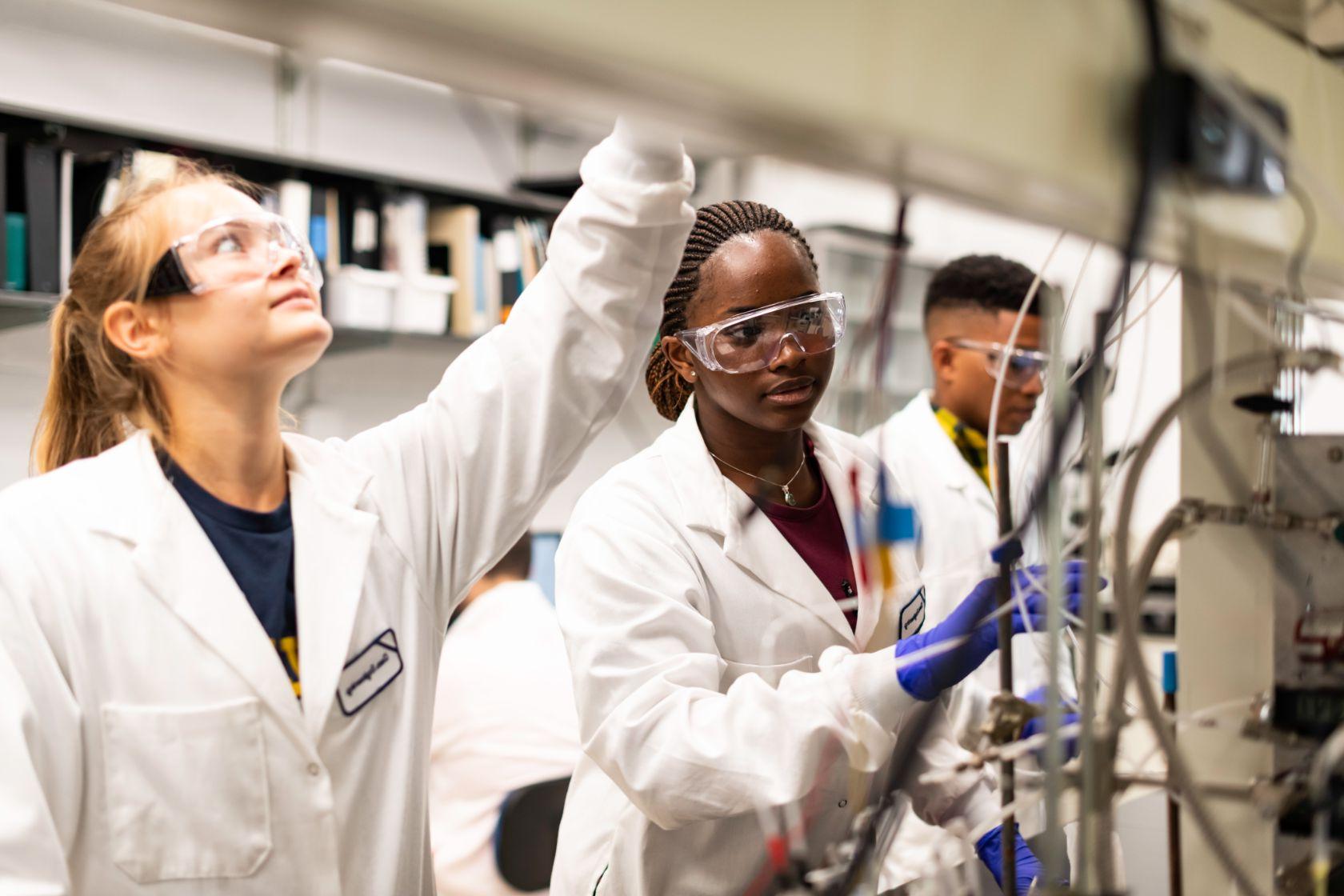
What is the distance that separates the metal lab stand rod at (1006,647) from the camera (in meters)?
0.79

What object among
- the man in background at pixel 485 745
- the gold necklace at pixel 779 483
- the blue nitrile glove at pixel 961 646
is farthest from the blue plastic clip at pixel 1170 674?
the man in background at pixel 485 745

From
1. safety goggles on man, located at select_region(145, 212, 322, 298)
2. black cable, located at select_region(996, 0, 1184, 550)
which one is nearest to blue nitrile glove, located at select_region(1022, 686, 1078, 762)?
black cable, located at select_region(996, 0, 1184, 550)

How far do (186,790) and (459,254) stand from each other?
7.13 ft

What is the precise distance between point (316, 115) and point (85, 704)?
2377 millimetres

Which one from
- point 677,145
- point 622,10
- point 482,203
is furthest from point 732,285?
point 482,203

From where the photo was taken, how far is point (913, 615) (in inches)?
57.4

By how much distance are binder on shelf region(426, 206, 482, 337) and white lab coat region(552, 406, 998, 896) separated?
1.77m

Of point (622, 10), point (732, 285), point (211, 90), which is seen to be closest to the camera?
point (622, 10)

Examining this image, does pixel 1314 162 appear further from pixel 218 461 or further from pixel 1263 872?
pixel 218 461

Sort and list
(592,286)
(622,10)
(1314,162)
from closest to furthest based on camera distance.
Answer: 1. (622,10)
2. (1314,162)
3. (592,286)

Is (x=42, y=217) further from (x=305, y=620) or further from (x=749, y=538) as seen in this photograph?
(x=749, y=538)

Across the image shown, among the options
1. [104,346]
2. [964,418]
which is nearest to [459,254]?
[964,418]

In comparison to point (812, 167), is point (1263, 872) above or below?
below

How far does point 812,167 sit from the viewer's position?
62 cm
